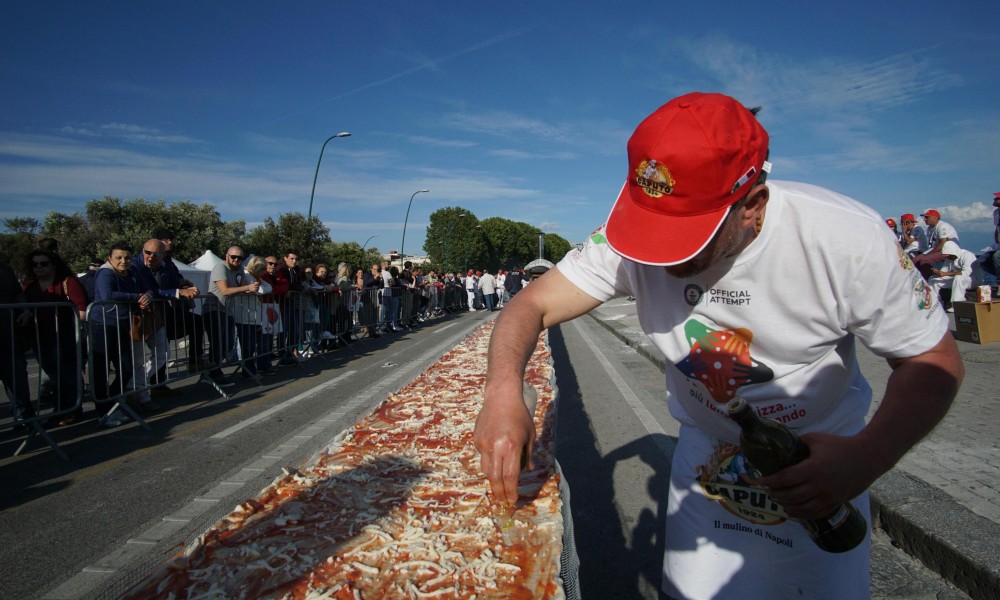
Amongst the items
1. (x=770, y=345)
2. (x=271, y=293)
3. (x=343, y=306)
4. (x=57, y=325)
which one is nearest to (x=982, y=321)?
(x=770, y=345)

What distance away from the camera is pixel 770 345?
5.62ft

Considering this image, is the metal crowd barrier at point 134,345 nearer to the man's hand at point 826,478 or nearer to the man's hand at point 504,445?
the man's hand at point 504,445

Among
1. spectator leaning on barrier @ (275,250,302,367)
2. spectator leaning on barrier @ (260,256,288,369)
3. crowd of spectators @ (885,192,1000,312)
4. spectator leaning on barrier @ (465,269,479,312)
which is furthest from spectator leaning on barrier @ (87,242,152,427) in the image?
spectator leaning on barrier @ (465,269,479,312)

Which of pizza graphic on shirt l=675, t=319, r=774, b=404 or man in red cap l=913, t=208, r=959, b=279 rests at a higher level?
man in red cap l=913, t=208, r=959, b=279

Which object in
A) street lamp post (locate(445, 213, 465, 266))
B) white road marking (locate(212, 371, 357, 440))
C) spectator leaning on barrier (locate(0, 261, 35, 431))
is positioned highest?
street lamp post (locate(445, 213, 465, 266))

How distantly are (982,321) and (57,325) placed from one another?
13.1 metres

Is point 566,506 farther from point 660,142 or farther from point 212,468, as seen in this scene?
point 212,468

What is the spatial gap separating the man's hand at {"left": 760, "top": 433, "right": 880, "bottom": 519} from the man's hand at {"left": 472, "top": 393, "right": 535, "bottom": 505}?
55 cm

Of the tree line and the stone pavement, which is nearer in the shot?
the stone pavement

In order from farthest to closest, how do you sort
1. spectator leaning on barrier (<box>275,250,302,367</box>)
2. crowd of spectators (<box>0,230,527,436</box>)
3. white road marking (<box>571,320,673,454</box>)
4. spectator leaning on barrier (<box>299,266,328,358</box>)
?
spectator leaning on barrier (<box>299,266,328,358</box>), spectator leaning on barrier (<box>275,250,302,367</box>), crowd of spectators (<box>0,230,527,436</box>), white road marking (<box>571,320,673,454</box>)

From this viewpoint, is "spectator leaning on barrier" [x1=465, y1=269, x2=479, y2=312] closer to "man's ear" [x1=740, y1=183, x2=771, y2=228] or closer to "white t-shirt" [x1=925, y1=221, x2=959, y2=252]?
"white t-shirt" [x1=925, y1=221, x2=959, y2=252]

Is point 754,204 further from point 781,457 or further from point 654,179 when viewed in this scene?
point 781,457

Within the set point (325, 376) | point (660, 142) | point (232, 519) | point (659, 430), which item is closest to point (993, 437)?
point (659, 430)

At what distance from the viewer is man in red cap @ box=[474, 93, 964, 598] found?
140 cm
